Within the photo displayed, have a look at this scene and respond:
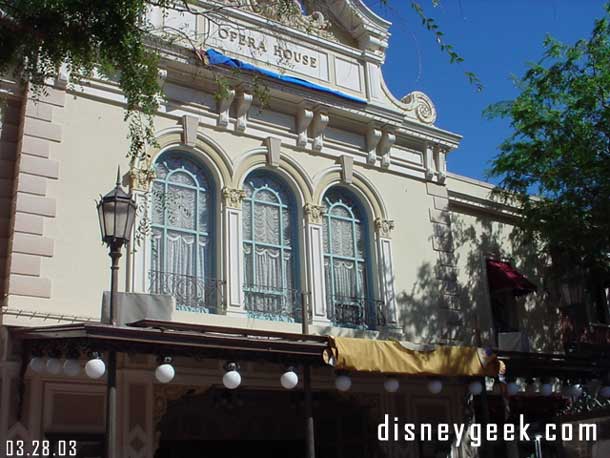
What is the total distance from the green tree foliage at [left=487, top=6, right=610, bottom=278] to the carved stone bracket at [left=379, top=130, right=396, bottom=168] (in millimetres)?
2921

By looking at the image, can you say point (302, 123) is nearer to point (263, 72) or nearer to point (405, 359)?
point (263, 72)

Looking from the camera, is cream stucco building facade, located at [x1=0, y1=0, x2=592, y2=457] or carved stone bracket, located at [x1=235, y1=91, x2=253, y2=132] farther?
carved stone bracket, located at [x1=235, y1=91, x2=253, y2=132]

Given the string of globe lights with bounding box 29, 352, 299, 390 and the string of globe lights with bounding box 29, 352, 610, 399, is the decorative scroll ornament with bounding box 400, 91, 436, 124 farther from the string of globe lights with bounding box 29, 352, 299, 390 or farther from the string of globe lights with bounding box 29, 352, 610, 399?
the string of globe lights with bounding box 29, 352, 299, 390

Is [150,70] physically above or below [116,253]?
above

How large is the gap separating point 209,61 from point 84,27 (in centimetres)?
414

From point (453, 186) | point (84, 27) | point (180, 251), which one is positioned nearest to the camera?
point (84, 27)

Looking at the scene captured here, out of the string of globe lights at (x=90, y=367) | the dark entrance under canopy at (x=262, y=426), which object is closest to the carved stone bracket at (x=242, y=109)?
the dark entrance under canopy at (x=262, y=426)

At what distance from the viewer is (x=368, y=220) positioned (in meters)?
14.6

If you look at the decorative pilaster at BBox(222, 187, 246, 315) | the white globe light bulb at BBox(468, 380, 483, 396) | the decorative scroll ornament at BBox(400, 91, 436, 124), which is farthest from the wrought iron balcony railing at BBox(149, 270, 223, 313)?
the decorative scroll ornament at BBox(400, 91, 436, 124)

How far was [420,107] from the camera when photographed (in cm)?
1600

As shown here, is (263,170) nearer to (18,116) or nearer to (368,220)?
(368,220)

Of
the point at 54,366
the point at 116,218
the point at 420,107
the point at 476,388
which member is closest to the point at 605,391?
the point at 476,388

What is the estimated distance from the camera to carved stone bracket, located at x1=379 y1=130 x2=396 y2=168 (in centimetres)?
1506

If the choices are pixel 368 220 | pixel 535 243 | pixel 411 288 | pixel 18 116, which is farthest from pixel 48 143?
pixel 535 243
